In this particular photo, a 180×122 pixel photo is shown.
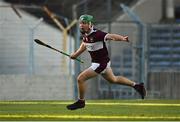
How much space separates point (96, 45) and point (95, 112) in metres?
1.19

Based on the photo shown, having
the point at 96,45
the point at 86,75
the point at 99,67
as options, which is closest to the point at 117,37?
the point at 96,45

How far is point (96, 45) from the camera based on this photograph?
42.4 feet

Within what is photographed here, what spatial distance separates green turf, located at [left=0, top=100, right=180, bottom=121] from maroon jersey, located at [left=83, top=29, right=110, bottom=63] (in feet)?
3.07

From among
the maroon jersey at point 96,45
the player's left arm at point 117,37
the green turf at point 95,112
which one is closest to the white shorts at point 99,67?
the maroon jersey at point 96,45

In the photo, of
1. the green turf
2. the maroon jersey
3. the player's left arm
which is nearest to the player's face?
the maroon jersey

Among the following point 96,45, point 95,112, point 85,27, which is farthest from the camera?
point 96,45

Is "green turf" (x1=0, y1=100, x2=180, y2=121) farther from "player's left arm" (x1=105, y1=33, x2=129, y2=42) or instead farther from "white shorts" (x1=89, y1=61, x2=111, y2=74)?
"player's left arm" (x1=105, y1=33, x2=129, y2=42)

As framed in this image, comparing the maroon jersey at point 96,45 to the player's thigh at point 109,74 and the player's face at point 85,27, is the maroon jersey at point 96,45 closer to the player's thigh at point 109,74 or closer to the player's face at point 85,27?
the player's face at point 85,27

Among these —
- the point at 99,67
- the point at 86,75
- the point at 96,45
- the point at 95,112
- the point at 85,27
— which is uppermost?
the point at 85,27

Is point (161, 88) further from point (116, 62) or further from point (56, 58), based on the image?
point (56, 58)

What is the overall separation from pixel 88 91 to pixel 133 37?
1867mm

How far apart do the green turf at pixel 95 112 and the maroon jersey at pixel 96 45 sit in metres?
0.94

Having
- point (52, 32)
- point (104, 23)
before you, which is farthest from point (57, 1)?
point (104, 23)

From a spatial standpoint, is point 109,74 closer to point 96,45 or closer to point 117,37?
point 96,45
